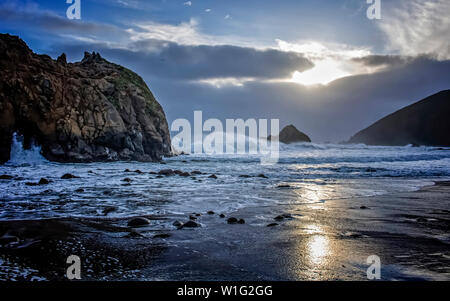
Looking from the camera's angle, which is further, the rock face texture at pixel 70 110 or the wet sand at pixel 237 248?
the rock face texture at pixel 70 110

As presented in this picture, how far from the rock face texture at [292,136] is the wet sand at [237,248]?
91217mm

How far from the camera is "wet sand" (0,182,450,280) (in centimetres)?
327

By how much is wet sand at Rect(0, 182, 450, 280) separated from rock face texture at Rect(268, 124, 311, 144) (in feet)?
299

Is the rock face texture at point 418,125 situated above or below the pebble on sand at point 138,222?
above

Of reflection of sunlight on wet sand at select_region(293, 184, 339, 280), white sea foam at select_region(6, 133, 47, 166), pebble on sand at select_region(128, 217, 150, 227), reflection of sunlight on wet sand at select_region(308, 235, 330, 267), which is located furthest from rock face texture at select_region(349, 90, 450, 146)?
pebble on sand at select_region(128, 217, 150, 227)

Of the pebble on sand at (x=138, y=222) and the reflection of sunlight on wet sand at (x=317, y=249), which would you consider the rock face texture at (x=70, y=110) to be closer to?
the pebble on sand at (x=138, y=222)

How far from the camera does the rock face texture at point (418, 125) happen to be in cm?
9956

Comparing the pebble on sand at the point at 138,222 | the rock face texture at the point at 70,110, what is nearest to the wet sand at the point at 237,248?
the pebble on sand at the point at 138,222

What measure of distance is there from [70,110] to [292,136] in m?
81.3

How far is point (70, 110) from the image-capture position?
2580 centimetres

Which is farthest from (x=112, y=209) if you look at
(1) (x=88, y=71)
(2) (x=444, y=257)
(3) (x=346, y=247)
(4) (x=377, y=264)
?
(1) (x=88, y=71)

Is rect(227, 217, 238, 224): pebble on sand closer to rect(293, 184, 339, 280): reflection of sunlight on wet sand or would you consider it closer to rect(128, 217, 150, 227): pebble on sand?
rect(293, 184, 339, 280): reflection of sunlight on wet sand

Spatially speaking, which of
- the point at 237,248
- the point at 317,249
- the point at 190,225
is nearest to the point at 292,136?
the point at 190,225

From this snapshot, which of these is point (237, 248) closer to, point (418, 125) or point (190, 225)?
point (190, 225)
